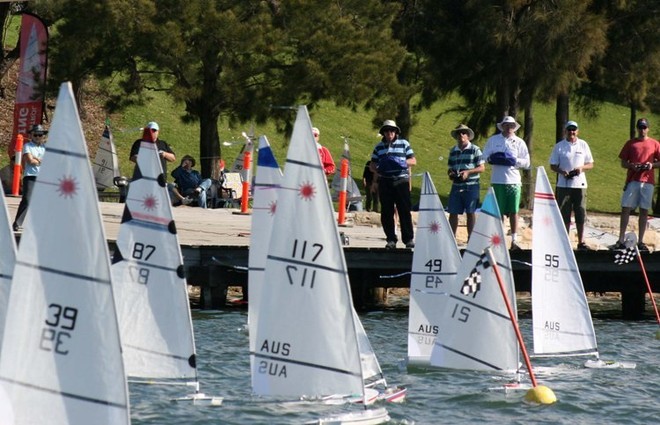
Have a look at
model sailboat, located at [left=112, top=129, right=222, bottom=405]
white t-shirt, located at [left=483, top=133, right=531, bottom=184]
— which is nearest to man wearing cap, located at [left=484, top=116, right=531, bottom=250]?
white t-shirt, located at [left=483, top=133, right=531, bottom=184]

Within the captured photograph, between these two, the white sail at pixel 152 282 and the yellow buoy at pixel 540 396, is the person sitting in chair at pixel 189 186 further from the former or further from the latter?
the white sail at pixel 152 282

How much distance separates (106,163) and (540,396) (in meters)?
20.3

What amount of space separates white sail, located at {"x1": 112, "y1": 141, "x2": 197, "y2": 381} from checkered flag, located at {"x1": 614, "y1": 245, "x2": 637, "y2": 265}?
8382 millimetres

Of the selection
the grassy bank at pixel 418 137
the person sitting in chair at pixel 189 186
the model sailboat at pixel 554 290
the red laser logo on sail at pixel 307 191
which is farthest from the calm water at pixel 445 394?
the grassy bank at pixel 418 137

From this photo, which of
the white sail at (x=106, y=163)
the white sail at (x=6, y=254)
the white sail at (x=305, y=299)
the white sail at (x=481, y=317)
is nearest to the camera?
the white sail at (x=6, y=254)

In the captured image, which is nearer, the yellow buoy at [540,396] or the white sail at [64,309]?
the white sail at [64,309]

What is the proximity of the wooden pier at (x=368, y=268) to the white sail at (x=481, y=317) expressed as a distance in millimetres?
4174

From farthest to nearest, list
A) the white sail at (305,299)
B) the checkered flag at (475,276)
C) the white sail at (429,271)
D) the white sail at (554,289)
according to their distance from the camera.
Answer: the white sail at (554,289)
the white sail at (429,271)
the checkered flag at (475,276)
the white sail at (305,299)

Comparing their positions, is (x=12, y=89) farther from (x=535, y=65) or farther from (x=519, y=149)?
(x=519, y=149)

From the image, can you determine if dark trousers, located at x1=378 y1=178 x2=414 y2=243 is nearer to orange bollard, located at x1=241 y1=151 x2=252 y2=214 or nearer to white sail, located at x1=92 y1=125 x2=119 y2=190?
orange bollard, located at x1=241 y1=151 x2=252 y2=214

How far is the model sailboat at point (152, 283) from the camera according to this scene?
494 inches

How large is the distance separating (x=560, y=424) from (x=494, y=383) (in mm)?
1693

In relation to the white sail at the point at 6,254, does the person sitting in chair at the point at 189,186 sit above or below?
above

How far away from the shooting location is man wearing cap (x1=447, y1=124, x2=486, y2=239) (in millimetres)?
18766
